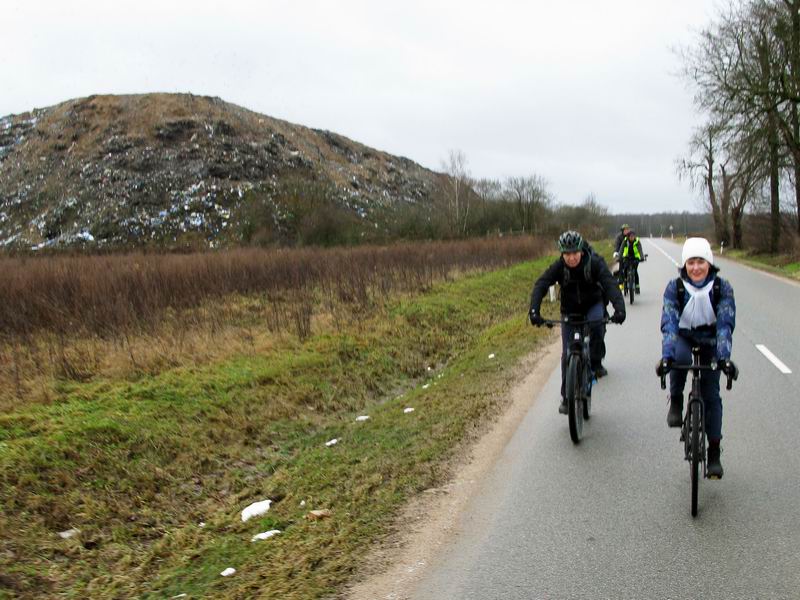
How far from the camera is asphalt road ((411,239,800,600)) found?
3.63m

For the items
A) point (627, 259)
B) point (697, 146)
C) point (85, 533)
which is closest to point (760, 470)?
point (85, 533)

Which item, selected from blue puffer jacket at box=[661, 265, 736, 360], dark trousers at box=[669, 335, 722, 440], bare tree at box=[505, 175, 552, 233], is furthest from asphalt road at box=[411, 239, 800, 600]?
bare tree at box=[505, 175, 552, 233]

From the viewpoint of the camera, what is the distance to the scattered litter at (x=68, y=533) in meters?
4.84

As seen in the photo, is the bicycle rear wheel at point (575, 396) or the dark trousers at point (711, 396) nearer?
the dark trousers at point (711, 396)

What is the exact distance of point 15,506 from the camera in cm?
502

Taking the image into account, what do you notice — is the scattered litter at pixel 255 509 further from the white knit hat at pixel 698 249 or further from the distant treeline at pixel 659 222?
the distant treeline at pixel 659 222

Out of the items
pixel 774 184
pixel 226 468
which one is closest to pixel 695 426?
pixel 226 468

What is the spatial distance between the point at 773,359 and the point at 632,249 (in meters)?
7.03

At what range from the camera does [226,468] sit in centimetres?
643

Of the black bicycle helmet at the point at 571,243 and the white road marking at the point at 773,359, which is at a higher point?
the black bicycle helmet at the point at 571,243

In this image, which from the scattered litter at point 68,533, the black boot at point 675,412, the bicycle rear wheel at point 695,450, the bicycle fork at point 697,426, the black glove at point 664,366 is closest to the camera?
the bicycle rear wheel at point 695,450

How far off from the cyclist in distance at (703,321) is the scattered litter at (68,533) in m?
4.38

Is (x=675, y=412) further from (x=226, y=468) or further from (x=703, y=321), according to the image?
(x=226, y=468)

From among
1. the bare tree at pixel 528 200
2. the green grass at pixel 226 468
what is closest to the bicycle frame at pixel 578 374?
the green grass at pixel 226 468
